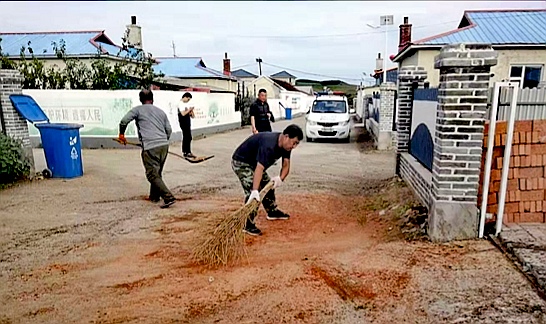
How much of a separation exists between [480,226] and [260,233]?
2377 millimetres

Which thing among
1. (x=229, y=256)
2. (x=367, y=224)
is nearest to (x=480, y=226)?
(x=367, y=224)

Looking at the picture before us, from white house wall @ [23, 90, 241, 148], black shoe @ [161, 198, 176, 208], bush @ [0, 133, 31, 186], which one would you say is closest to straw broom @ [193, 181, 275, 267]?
black shoe @ [161, 198, 176, 208]

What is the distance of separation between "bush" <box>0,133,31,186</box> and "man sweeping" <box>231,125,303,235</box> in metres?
4.77

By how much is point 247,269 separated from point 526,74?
552 inches

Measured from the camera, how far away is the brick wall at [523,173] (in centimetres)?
418

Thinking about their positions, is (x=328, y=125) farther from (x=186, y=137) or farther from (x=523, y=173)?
(x=523, y=173)

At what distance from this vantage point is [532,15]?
15281 millimetres

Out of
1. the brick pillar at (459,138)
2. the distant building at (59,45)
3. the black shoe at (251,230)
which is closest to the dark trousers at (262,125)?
the black shoe at (251,230)

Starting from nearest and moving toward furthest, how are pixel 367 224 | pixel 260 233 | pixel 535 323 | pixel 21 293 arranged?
pixel 535 323, pixel 21 293, pixel 260 233, pixel 367 224

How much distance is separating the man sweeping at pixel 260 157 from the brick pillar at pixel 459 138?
1.49m

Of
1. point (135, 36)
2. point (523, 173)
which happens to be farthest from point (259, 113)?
point (135, 36)

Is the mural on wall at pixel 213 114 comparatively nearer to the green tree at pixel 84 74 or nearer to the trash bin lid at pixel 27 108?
the green tree at pixel 84 74

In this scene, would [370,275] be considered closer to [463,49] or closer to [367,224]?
[367,224]

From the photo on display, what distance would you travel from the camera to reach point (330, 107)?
15.7m
